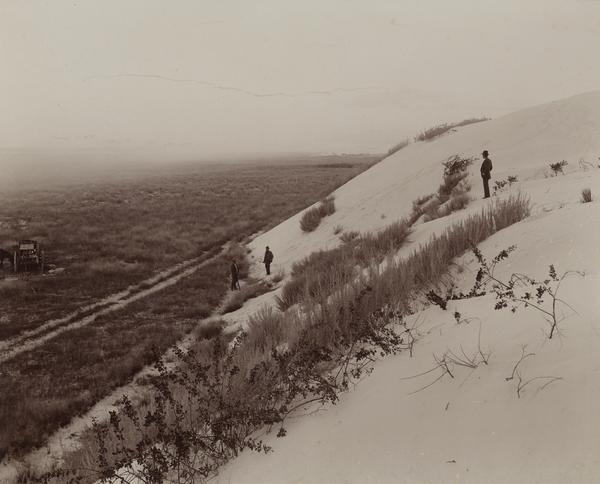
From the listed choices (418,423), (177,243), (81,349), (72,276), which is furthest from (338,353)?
(177,243)

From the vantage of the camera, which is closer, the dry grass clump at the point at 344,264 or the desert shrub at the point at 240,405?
the desert shrub at the point at 240,405

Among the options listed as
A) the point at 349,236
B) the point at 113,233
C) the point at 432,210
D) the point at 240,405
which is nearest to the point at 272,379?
the point at 240,405

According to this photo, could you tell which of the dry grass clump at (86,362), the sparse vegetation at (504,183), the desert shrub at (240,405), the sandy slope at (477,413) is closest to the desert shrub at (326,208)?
the dry grass clump at (86,362)

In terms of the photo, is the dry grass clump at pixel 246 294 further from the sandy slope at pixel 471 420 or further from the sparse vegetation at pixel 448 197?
the sandy slope at pixel 471 420

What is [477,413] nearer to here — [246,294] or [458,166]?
[246,294]

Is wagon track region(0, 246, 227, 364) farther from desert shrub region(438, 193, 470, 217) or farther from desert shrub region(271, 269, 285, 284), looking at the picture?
desert shrub region(438, 193, 470, 217)

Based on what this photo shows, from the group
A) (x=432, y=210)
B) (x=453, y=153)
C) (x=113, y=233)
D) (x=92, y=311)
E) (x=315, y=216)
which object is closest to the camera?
(x=432, y=210)

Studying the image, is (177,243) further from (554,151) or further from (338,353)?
(338,353)
